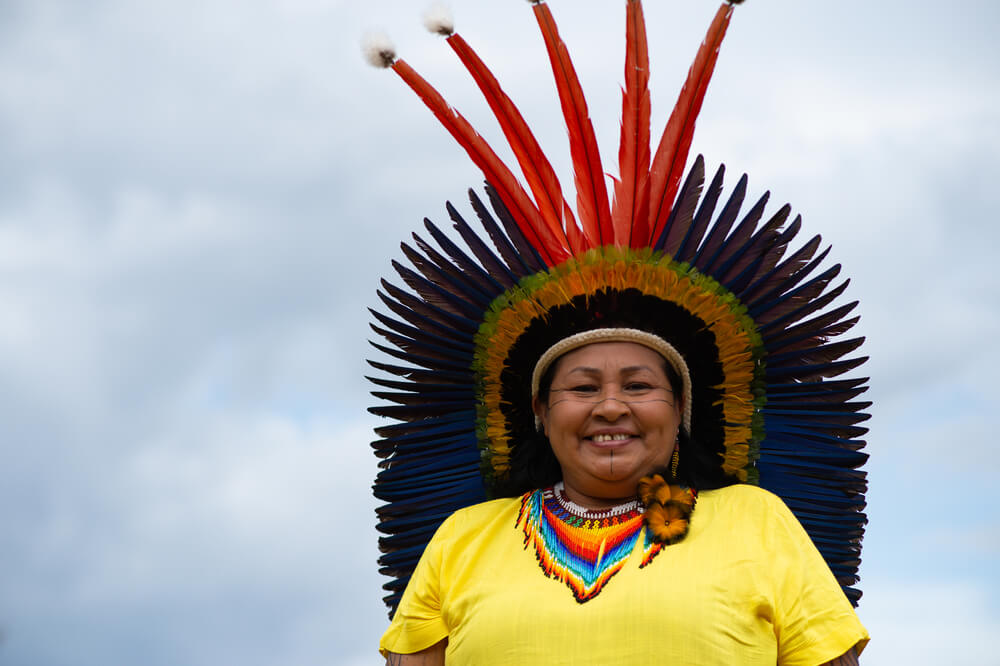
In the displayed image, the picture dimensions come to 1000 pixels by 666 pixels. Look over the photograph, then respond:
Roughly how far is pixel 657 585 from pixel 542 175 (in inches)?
57.7

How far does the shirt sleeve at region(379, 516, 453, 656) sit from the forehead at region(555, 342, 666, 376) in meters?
0.71

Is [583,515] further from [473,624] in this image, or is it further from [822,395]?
[822,395]

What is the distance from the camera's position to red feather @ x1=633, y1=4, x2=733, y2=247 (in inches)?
151

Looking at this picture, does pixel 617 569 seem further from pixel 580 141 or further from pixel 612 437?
pixel 580 141

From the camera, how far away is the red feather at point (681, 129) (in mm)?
3840

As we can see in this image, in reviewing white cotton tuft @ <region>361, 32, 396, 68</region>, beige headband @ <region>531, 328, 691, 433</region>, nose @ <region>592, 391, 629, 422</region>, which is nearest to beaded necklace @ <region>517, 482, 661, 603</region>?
nose @ <region>592, 391, 629, 422</region>

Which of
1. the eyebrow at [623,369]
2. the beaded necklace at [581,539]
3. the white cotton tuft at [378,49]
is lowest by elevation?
the beaded necklace at [581,539]

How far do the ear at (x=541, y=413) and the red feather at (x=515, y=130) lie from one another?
26.7 inches

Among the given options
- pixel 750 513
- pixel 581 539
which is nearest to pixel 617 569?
pixel 581 539

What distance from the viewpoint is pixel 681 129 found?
12.7ft

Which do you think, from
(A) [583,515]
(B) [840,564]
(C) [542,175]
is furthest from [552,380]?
(B) [840,564]

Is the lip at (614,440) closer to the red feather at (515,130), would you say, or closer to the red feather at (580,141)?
the red feather at (580,141)

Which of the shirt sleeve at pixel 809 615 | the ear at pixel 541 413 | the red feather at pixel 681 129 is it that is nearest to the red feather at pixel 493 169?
the red feather at pixel 681 129

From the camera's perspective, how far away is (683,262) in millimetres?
3717
